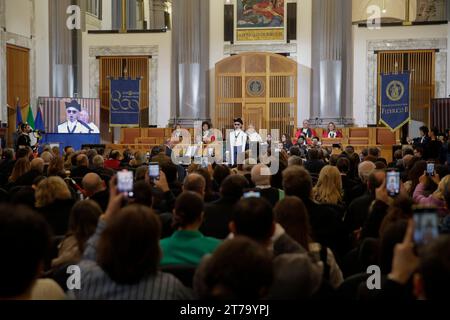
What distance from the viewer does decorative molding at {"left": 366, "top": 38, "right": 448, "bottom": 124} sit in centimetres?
2133

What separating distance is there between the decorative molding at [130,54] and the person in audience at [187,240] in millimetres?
19024

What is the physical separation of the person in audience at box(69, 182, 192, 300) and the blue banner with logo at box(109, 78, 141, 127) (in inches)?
742

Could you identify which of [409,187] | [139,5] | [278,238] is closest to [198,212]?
[278,238]

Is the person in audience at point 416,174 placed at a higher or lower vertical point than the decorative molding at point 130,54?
lower

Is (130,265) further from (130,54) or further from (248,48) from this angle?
(130,54)

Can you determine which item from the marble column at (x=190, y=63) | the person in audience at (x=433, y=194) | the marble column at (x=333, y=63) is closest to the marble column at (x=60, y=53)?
the marble column at (x=190, y=63)

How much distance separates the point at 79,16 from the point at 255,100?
6.21 metres

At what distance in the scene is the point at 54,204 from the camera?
5402 mm

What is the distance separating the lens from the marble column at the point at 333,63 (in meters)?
20.9

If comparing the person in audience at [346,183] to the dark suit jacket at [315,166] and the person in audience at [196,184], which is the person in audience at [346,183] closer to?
the dark suit jacket at [315,166]

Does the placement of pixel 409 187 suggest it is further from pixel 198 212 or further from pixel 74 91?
pixel 74 91

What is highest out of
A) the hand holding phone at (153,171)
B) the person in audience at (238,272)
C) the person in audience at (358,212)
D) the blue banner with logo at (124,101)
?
the blue banner with logo at (124,101)

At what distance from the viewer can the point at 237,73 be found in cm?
2222

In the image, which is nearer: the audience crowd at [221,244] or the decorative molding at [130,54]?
the audience crowd at [221,244]
